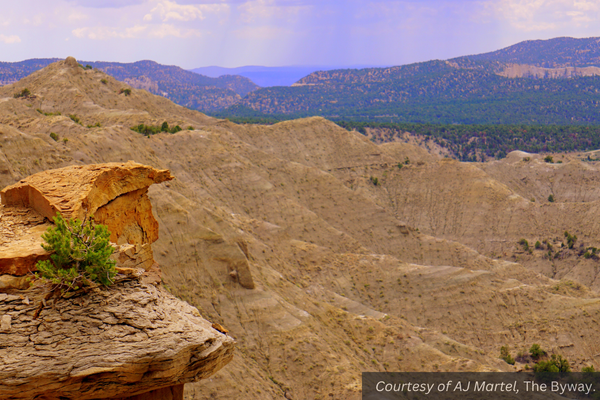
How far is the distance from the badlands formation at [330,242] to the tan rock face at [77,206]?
42.5 ft

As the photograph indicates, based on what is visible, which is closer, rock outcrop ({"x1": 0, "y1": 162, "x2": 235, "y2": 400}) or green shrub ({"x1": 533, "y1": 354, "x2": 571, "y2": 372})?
rock outcrop ({"x1": 0, "y1": 162, "x2": 235, "y2": 400})

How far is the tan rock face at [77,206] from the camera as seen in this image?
40.5 feet

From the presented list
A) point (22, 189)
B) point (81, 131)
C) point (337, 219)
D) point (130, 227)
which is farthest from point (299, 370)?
point (337, 219)

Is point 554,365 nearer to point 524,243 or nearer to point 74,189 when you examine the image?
point 524,243

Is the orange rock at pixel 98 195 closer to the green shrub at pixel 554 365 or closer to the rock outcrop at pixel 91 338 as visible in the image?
the rock outcrop at pixel 91 338

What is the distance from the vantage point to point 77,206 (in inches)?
539

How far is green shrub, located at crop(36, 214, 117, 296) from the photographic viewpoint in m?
11.2

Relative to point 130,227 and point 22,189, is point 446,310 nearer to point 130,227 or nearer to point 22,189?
point 130,227

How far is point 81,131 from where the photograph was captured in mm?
54312

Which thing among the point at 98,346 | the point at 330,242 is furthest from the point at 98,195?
the point at 330,242

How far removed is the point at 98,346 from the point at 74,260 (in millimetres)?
2054

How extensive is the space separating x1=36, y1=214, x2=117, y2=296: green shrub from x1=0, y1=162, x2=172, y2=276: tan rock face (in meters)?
0.50

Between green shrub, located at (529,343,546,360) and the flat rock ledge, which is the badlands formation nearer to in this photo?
green shrub, located at (529,343,546,360)

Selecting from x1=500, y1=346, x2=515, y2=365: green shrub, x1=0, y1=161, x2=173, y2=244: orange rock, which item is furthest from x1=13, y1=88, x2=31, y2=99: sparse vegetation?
x1=0, y1=161, x2=173, y2=244: orange rock
